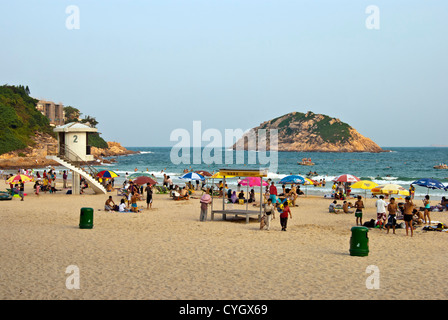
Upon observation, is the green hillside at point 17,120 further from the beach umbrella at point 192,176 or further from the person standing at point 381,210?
the person standing at point 381,210

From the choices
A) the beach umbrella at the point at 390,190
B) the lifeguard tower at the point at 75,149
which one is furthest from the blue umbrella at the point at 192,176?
the beach umbrella at the point at 390,190

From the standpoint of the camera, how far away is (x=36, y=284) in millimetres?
8188

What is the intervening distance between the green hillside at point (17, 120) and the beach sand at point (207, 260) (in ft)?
192

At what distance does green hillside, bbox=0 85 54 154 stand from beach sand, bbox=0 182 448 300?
58.6 metres

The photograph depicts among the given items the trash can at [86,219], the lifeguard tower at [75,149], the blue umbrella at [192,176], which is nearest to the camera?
the trash can at [86,219]

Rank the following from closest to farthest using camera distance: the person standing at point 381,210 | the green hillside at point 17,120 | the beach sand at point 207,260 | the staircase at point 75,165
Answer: the beach sand at point 207,260
the person standing at point 381,210
the staircase at point 75,165
the green hillside at point 17,120

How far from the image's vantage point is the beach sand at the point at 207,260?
A: 798cm

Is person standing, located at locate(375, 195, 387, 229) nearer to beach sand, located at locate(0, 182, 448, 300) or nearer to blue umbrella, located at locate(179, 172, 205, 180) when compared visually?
beach sand, located at locate(0, 182, 448, 300)

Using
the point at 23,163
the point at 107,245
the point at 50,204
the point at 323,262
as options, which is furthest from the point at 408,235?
the point at 23,163

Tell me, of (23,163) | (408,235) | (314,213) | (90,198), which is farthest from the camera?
(23,163)

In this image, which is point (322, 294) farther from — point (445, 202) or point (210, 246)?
point (445, 202)

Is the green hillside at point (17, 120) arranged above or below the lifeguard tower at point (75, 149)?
above

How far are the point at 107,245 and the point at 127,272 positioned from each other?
118 inches

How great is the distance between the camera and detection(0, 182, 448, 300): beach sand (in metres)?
7.98
